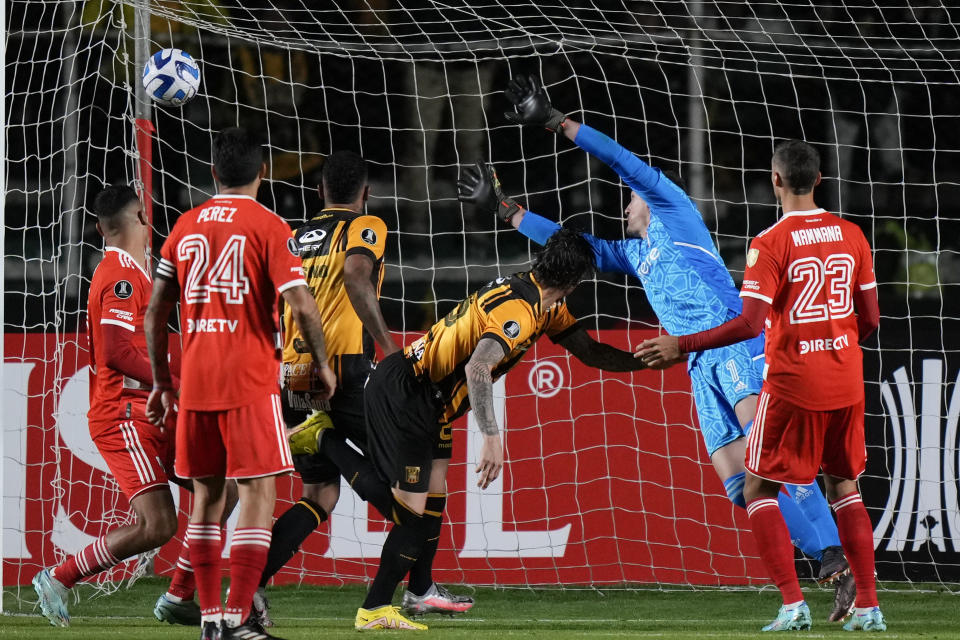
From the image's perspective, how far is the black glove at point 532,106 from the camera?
558cm

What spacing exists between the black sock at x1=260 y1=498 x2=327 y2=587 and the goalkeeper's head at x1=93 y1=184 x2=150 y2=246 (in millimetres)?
1365

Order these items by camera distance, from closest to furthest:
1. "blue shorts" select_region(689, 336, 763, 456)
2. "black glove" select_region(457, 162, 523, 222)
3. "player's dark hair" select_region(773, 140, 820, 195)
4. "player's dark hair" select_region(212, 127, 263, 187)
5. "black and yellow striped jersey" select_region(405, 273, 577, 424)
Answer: "player's dark hair" select_region(212, 127, 263, 187)
"player's dark hair" select_region(773, 140, 820, 195)
"black and yellow striped jersey" select_region(405, 273, 577, 424)
"blue shorts" select_region(689, 336, 763, 456)
"black glove" select_region(457, 162, 523, 222)

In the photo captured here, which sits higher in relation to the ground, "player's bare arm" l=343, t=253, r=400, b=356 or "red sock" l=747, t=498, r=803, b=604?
"player's bare arm" l=343, t=253, r=400, b=356

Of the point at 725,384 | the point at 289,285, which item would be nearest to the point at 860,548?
the point at 725,384

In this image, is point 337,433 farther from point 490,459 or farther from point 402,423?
point 490,459

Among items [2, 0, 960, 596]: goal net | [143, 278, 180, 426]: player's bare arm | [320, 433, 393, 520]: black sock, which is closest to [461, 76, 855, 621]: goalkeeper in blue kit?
[2, 0, 960, 596]: goal net

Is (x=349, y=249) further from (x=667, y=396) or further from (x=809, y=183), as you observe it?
(x=667, y=396)

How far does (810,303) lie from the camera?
4.68 metres

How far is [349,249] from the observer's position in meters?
5.39

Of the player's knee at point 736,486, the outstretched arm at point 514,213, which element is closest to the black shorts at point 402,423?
the outstretched arm at point 514,213

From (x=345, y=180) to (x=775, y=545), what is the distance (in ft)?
7.99

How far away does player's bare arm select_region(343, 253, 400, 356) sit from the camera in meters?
5.31

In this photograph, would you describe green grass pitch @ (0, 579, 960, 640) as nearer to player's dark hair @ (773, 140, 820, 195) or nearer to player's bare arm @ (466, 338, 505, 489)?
player's bare arm @ (466, 338, 505, 489)

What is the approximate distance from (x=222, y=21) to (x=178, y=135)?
94 centimetres
